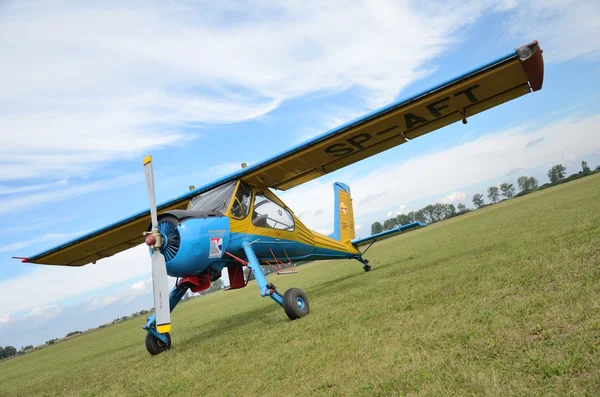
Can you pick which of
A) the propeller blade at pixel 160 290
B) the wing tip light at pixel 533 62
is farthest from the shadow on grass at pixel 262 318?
the wing tip light at pixel 533 62

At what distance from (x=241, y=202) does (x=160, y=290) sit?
282 centimetres

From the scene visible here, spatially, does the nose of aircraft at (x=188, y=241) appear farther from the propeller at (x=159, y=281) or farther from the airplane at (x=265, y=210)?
the propeller at (x=159, y=281)

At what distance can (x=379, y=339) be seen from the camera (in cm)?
414

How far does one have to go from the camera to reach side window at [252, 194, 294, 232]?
9156 millimetres

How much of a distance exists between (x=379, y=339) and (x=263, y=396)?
4.41 ft

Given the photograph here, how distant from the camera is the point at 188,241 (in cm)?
679

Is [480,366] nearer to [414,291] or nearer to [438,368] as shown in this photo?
[438,368]

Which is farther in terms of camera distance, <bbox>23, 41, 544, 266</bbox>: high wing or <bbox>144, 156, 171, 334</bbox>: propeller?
<bbox>23, 41, 544, 266</bbox>: high wing

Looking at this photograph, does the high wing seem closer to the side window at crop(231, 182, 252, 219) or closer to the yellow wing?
the yellow wing

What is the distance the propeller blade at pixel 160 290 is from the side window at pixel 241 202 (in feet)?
6.65

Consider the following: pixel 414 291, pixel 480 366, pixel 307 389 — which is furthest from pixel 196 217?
pixel 480 366

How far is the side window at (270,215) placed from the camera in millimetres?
9156

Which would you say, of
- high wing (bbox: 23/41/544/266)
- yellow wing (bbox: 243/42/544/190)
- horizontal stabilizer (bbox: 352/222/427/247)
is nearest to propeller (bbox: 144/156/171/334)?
high wing (bbox: 23/41/544/266)

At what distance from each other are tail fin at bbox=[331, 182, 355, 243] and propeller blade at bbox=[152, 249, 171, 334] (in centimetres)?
845
